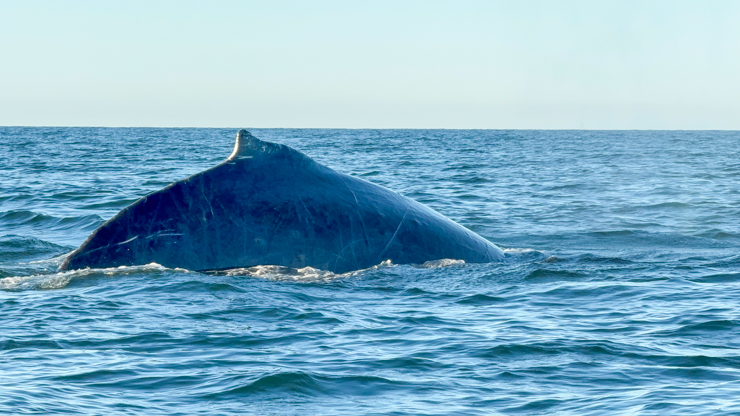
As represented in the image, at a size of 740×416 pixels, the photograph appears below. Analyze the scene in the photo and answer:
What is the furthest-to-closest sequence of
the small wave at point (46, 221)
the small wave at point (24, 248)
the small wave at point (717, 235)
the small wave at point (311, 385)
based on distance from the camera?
the small wave at point (46, 221), the small wave at point (717, 235), the small wave at point (24, 248), the small wave at point (311, 385)

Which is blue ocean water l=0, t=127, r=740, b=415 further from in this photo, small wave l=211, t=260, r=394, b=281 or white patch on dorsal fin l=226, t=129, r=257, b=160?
white patch on dorsal fin l=226, t=129, r=257, b=160

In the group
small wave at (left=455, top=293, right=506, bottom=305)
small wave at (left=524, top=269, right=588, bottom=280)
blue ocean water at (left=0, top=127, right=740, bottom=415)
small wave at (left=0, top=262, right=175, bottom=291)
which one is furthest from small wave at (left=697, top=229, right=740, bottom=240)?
small wave at (left=0, top=262, right=175, bottom=291)

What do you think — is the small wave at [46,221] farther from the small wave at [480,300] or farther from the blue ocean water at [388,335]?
the small wave at [480,300]

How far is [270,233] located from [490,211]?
37.0ft

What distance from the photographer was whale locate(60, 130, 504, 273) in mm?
9195

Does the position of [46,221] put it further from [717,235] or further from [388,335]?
[717,235]

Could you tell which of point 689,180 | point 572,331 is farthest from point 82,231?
point 689,180

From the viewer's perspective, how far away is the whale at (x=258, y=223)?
9.20 metres

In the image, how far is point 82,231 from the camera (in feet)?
53.1

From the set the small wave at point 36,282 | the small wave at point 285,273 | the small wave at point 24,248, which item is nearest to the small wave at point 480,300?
the small wave at point 285,273

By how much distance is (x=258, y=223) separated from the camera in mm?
9398

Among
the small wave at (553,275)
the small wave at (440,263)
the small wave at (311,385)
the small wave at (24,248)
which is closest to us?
the small wave at (311,385)

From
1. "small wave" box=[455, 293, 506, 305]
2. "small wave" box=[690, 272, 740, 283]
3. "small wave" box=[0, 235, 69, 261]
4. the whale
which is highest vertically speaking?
the whale

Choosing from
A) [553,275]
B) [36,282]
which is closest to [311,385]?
[36,282]
